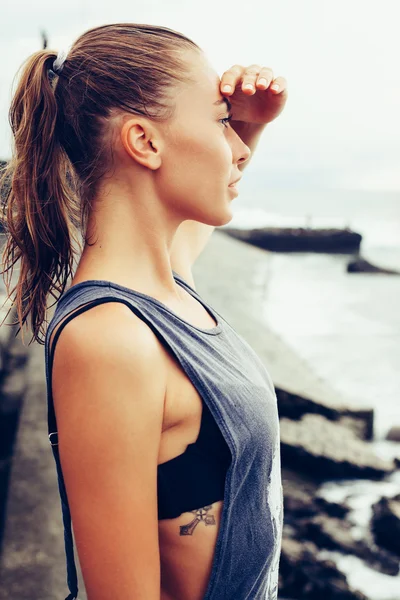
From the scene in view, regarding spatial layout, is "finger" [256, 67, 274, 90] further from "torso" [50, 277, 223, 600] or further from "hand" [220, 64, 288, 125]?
"torso" [50, 277, 223, 600]

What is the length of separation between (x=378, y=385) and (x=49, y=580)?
6.46m

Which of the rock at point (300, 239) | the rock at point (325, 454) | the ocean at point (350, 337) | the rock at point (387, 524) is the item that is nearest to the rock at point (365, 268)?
the ocean at point (350, 337)

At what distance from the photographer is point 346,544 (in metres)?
4.04

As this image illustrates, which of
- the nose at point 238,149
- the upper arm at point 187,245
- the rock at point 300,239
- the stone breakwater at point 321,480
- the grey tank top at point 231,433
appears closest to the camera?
the grey tank top at point 231,433

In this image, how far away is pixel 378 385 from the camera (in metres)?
8.24

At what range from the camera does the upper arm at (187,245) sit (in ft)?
5.22

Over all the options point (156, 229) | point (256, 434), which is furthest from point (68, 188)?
point (256, 434)

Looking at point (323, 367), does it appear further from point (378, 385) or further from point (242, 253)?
point (242, 253)

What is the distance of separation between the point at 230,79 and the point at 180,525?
839 mm

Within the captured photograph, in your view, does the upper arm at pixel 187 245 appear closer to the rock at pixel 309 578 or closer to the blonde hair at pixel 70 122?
the blonde hair at pixel 70 122

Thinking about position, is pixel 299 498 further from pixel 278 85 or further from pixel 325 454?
pixel 278 85

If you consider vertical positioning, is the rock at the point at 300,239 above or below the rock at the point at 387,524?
below

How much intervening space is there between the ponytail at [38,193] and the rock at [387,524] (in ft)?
11.3

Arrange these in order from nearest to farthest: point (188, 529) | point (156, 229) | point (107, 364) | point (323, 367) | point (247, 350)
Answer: point (107, 364) < point (188, 529) < point (156, 229) < point (247, 350) < point (323, 367)
